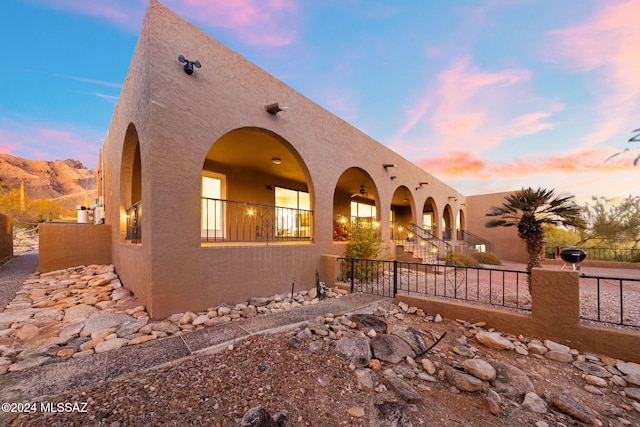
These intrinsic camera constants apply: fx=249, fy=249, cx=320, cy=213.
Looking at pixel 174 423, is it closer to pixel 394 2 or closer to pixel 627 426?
pixel 627 426

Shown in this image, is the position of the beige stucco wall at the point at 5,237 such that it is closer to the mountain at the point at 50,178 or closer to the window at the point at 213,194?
the window at the point at 213,194

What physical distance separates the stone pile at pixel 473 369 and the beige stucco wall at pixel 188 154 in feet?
6.90

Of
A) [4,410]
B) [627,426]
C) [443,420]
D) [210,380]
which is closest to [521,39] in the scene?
[627,426]

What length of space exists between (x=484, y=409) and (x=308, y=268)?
4540 millimetres

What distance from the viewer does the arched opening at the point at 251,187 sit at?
6.68 metres

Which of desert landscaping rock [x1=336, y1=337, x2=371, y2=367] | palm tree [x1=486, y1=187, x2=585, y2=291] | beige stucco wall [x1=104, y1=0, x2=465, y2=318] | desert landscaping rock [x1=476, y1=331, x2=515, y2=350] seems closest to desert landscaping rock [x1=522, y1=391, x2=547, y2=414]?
desert landscaping rock [x1=476, y1=331, x2=515, y2=350]

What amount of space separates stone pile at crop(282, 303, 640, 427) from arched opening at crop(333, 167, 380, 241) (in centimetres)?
452

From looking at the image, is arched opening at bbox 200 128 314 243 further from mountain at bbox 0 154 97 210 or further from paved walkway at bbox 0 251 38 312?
mountain at bbox 0 154 97 210

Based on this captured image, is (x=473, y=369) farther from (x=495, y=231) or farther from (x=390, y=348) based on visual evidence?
(x=495, y=231)

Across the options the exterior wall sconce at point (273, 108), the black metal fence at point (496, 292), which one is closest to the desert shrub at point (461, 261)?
the black metal fence at point (496, 292)

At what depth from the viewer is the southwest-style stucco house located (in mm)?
4207

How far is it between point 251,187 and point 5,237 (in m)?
9.31

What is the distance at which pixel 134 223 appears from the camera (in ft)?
19.1

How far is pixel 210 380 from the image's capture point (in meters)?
2.59
